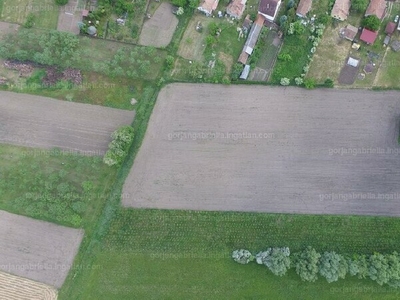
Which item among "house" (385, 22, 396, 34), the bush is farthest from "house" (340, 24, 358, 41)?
the bush

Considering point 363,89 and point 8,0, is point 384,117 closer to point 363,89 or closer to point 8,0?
point 363,89

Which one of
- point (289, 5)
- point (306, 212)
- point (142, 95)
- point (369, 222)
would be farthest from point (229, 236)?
point (289, 5)

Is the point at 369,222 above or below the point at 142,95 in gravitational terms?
below

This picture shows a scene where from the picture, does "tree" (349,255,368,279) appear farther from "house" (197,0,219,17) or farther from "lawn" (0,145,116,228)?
"house" (197,0,219,17)

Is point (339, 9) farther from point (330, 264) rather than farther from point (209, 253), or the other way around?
point (209, 253)

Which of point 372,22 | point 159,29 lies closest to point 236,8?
point 159,29
